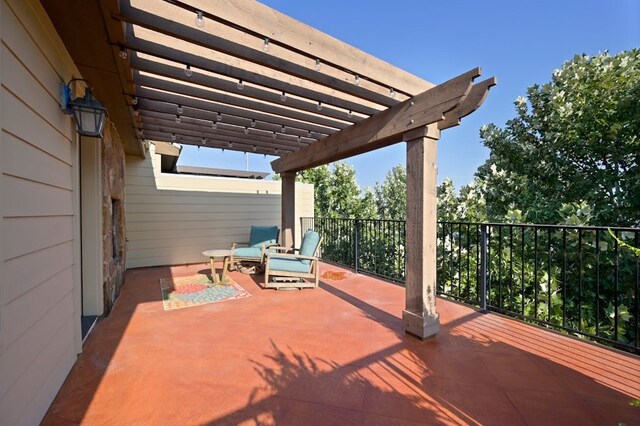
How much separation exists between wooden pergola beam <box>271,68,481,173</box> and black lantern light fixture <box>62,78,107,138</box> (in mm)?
2376

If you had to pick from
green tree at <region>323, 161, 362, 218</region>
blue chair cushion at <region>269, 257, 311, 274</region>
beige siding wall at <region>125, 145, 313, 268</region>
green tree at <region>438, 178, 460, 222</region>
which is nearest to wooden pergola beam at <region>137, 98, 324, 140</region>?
blue chair cushion at <region>269, 257, 311, 274</region>

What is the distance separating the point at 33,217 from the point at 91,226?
63.9 inches

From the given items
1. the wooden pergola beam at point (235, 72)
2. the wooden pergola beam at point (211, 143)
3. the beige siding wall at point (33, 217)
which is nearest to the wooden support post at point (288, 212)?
the wooden pergola beam at point (211, 143)

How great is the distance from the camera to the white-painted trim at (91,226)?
2.83m

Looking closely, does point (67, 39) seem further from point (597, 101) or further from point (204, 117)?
point (597, 101)

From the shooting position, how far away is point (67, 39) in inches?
70.6

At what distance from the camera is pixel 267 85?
244 centimetres

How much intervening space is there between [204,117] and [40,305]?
97.1 inches

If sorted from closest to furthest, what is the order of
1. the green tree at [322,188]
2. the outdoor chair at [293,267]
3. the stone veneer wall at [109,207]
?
the stone veneer wall at [109,207], the outdoor chair at [293,267], the green tree at [322,188]

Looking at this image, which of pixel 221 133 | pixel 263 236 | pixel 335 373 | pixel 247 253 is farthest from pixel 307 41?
pixel 263 236

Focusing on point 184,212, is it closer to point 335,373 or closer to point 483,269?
point 335,373

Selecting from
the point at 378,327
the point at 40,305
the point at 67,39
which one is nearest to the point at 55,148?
the point at 67,39

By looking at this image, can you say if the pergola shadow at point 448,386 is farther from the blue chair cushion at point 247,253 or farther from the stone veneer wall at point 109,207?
the blue chair cushion at point 247,253

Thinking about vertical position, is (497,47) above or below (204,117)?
above
